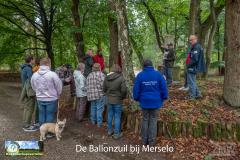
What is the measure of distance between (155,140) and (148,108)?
2.81 feet

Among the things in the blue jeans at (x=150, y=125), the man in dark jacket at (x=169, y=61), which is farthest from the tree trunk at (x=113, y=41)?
the blue jeans at (x=150, y=125)

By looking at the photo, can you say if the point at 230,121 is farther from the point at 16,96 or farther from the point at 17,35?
the point at 17,35

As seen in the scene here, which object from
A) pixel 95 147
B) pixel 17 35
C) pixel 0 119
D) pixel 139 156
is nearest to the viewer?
pixel 139 156

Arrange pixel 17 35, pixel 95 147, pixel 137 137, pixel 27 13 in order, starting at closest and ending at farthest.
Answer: pixel 95 147 < pixel 137 137 < pixel 27 13 < pixel 17 35

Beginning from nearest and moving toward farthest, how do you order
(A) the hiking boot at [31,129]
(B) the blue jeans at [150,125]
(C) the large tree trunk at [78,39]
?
(B) the blue jeans at [150,125]
(A) the hiking boot at [31,129]
(C) the large tree trunk at [78,39]

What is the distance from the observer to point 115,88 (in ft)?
26.1

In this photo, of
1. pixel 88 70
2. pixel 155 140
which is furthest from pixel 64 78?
pixel 155 140

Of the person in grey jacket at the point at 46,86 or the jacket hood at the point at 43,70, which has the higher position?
the jacket hood at the point at 43,70

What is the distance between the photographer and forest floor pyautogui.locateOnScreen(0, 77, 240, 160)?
6.92 m

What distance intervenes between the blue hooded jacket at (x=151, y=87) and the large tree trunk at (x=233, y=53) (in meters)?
2.87

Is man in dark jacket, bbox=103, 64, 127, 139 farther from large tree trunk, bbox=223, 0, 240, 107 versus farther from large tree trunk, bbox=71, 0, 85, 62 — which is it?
Result: large tree trunk, bbox=71, 0, 85, 62

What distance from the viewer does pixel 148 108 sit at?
721cm

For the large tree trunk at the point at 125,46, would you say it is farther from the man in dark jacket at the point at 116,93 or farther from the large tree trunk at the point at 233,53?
the large tree trunk at the point at 233,53

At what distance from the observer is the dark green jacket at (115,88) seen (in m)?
7.94
